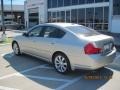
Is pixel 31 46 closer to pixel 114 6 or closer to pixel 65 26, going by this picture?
pixel 65 26

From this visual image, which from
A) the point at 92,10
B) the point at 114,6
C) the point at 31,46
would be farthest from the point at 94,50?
the point at 92,10

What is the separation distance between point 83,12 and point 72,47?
23206 mm

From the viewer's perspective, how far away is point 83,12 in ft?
97.1

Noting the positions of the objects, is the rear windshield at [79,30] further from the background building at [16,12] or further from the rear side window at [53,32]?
the background building at [16,12]

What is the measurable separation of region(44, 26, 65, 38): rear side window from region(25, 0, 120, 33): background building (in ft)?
56.4

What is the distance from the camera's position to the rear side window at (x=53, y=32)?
761cm

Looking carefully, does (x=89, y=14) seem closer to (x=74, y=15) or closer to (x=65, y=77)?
(x=74, y=15)

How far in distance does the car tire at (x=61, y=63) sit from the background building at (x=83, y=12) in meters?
18.0

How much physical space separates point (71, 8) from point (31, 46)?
2362 cm

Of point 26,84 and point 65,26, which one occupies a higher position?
point 65,26

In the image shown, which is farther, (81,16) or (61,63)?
(81,16)

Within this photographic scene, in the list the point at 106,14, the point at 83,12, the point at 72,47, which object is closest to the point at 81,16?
the point at 83,12

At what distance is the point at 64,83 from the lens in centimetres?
650

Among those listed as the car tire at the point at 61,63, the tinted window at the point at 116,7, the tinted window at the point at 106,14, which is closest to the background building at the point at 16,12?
the tinted window at the point at 106,14
